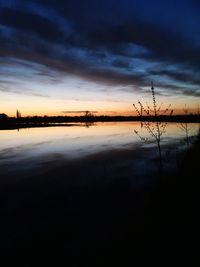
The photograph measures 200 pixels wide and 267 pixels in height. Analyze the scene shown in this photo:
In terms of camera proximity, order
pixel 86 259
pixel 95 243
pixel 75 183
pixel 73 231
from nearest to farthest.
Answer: pixel 86 259 → pixel 95 243 → pixel 73 231 → pixel 75 183

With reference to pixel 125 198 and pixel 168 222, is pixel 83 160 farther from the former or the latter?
pixel 168 222

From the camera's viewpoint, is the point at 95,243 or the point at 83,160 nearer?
the point at 95,243

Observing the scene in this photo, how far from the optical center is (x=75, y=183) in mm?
17094

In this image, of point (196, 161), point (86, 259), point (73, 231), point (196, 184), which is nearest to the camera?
point (86, 259)

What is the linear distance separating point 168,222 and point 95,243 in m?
2.79

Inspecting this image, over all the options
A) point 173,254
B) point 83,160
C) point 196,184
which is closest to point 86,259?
point 173,254

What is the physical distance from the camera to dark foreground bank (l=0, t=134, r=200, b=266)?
26.3 ft

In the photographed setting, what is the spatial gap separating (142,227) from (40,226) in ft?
13.7

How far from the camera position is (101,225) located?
416 inches

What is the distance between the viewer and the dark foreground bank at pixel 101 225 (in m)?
8.02

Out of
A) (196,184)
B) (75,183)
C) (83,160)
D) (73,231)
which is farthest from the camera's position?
(83,160)

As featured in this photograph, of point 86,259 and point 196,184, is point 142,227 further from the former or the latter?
point 196,184

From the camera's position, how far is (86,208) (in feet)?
41.1

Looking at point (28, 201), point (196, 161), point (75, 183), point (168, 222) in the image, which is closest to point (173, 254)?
point (168, 222)
